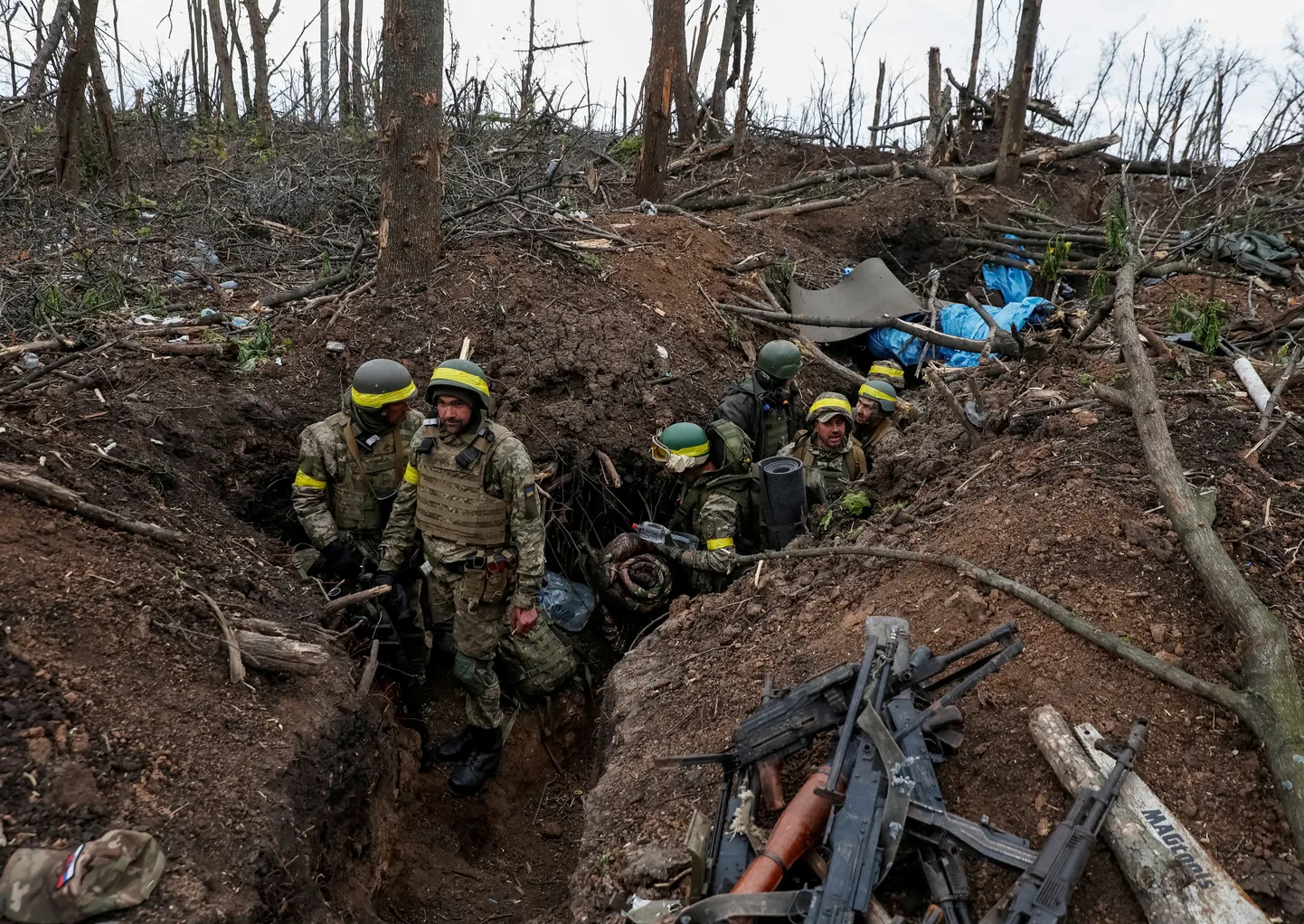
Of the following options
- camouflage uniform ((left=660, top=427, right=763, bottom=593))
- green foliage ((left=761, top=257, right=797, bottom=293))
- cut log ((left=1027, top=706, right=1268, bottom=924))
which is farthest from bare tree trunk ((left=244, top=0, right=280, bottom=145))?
cut log ((left=1027, top=706, right=1268, bottom=924))

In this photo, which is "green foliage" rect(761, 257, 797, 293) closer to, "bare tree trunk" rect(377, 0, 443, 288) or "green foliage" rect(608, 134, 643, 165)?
"bare tree trunk" rect(377, 0, 443, 288)

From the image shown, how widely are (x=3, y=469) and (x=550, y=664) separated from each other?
289 centimetres

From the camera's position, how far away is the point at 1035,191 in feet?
36.4

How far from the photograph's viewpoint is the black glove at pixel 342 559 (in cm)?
509

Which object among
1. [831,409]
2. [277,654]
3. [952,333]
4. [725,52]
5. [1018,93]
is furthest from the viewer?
[725,52]

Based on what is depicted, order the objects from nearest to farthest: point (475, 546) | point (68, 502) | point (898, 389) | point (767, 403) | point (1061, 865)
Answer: point (1061, 865) → point (68, 502) → point (475, 546) → point (767, 403) → point (898, 389)

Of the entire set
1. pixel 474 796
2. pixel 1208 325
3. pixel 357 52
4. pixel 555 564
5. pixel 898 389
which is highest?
pixel 357 52

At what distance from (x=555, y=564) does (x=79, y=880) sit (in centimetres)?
392

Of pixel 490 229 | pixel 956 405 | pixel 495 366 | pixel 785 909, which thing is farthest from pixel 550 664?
pixel 490 229

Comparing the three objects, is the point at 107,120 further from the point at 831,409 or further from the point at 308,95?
the point at 831,409

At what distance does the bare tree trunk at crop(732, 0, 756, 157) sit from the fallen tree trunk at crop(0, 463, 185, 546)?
32.6 feet

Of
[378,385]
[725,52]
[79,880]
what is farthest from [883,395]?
[725,52]

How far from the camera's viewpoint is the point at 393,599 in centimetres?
510

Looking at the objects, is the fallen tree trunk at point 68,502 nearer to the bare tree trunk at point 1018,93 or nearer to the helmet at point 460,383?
the helmet at point 460,383
